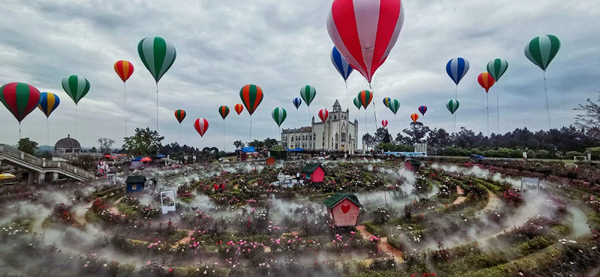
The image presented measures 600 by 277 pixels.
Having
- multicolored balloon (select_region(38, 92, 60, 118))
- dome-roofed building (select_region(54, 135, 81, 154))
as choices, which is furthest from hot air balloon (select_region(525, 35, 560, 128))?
dome-roofed building (select_region(54, 135, 81, 154))

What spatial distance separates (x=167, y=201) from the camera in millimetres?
12422

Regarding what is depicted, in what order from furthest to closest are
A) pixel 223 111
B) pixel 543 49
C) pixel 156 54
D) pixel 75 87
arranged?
pixel 223 111, pixel 75 87, pixel 543 49, pixel 156 54

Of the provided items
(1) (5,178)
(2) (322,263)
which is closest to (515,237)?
(2) (322,263)

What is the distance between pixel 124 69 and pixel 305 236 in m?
22.3

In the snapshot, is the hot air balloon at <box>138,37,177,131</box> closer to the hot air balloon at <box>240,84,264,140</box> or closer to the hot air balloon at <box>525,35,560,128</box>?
the hot air balloon at <box>240,84,264,140</box>

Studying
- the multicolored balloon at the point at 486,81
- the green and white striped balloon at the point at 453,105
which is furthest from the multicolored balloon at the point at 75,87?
the green and white striped balloon at the point at 453,105

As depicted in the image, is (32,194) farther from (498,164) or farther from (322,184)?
(498,164)

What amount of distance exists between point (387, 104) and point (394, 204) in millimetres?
34315

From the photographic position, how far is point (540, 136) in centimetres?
6094

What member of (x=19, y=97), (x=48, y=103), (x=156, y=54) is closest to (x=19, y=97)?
(x=19, y=97)

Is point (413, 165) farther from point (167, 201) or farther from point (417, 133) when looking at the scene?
point (417, 133)

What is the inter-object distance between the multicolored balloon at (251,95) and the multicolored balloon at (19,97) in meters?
16.4

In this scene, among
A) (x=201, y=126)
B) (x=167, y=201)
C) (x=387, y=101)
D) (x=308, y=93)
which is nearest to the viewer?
(x=167, y=201)

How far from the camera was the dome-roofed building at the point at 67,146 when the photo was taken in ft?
235
